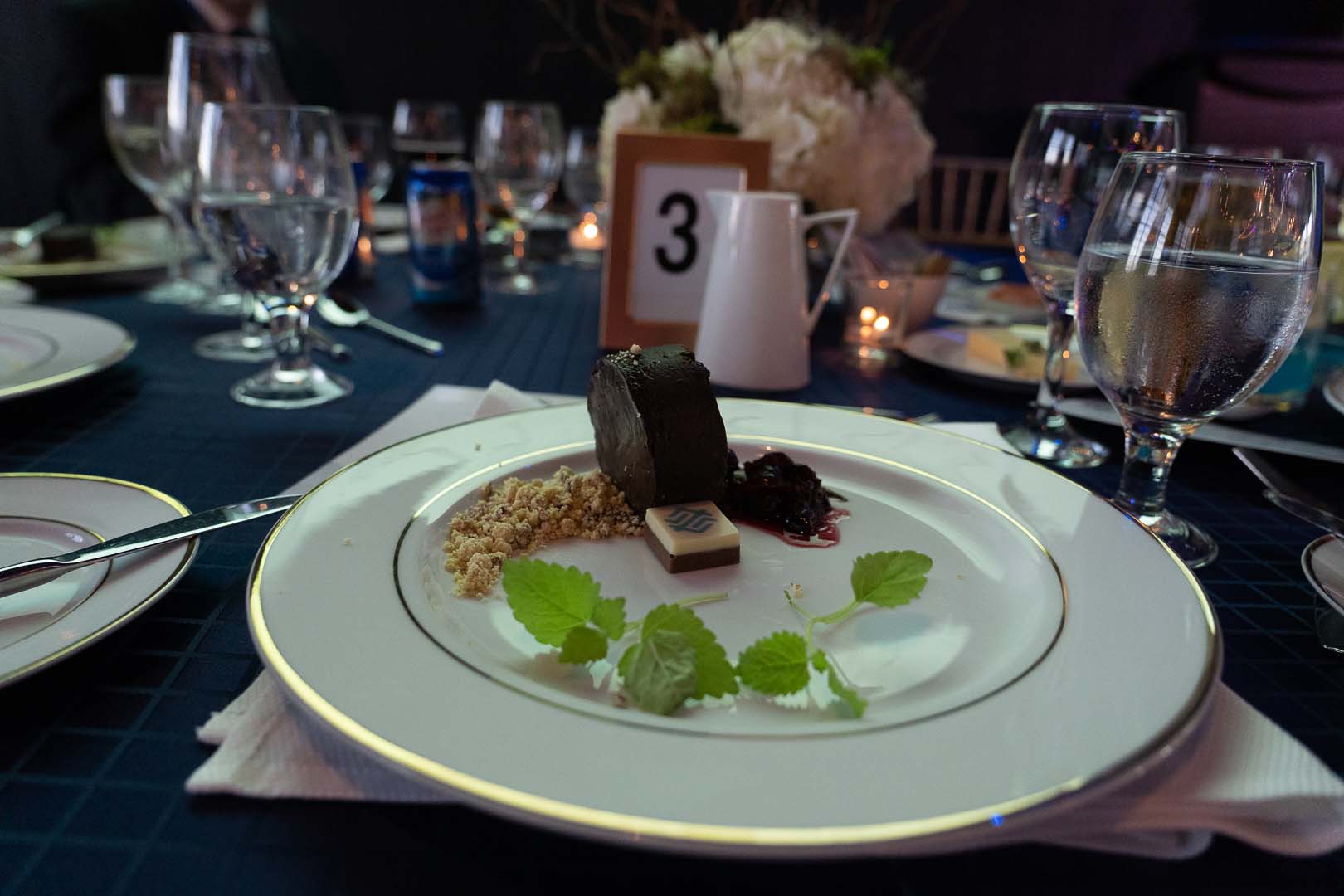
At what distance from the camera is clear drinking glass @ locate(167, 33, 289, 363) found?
4.49 ft

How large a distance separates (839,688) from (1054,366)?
72 cm

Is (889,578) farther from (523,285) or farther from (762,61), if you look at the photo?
(523,285)

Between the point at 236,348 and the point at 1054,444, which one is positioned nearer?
the point at 1054,444

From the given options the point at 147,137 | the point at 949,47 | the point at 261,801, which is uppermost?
the point at 949,47

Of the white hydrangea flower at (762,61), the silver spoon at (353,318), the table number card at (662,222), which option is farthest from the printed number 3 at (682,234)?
the silver spoon at (353,318)

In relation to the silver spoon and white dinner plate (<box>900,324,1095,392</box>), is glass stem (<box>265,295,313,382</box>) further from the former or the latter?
white dinner plate (<box>900,324,1095,392</box>)

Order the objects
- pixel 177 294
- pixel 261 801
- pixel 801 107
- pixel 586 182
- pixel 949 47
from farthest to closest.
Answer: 1. pixel 949 47
2. pixel 586 182
3. pixel 177 294
4. pixel 801 107
5. pixel 261 801

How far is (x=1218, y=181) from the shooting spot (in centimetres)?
69

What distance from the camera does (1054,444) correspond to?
105 centimetres

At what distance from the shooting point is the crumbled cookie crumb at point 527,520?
2.25 ft

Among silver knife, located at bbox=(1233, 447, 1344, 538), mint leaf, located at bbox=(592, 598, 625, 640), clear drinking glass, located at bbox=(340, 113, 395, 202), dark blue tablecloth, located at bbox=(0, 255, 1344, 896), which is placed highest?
clear drinking glass, located at bbox=(340, 113, 395, 202)

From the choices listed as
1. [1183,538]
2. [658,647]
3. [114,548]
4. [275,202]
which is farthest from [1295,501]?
[275,202]

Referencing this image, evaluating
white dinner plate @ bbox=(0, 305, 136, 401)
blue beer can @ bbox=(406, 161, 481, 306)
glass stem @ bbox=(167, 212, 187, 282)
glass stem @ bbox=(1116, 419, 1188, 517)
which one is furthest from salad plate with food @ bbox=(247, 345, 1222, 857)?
glass stem @ bbox=(167, 212, 187, 282)

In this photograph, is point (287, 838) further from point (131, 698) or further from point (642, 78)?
point (642, 78)
